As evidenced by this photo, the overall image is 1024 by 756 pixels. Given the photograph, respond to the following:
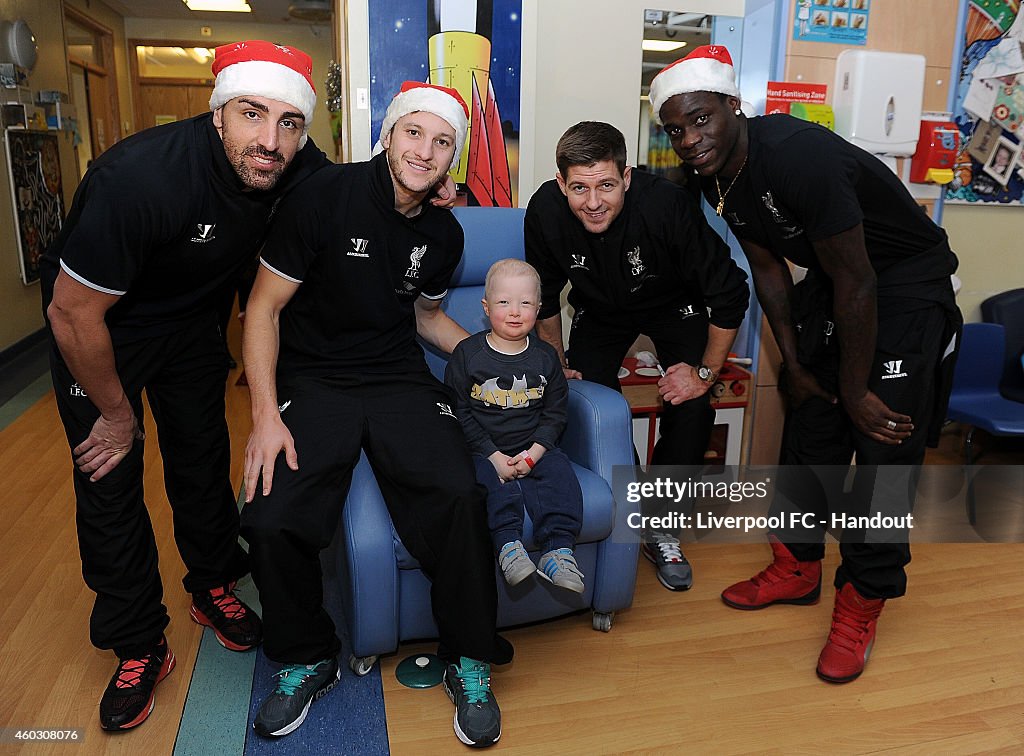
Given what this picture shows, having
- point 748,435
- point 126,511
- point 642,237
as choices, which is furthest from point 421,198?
point 748,435

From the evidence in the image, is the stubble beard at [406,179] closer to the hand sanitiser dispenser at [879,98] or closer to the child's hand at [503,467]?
the child's hand at [503,467]

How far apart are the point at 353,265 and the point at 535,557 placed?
0.79m

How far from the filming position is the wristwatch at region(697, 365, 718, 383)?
7.38 feet

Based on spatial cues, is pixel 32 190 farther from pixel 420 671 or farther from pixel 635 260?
pixel 420 671

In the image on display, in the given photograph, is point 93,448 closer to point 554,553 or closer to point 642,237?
point 554,553

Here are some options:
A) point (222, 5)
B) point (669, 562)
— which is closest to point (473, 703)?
point (669, 562)

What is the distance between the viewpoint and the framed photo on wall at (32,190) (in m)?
4.54

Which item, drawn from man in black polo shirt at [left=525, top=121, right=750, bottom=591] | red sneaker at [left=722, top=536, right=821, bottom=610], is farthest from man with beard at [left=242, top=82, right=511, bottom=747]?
red sneaker at [left=722, top=536, right=821, bottom=610]

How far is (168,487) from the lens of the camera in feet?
6.09

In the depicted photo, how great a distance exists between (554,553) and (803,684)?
26.9 inches

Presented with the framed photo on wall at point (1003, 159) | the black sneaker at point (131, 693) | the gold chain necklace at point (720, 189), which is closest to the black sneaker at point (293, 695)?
the black sneaker at point (131, 693)

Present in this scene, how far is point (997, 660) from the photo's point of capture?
6.37 feet

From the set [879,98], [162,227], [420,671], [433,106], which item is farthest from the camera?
[879,98]

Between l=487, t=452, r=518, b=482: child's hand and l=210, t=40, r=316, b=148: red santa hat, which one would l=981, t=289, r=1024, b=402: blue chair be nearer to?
l=487, t=452, r=518, b=482: child's hand
